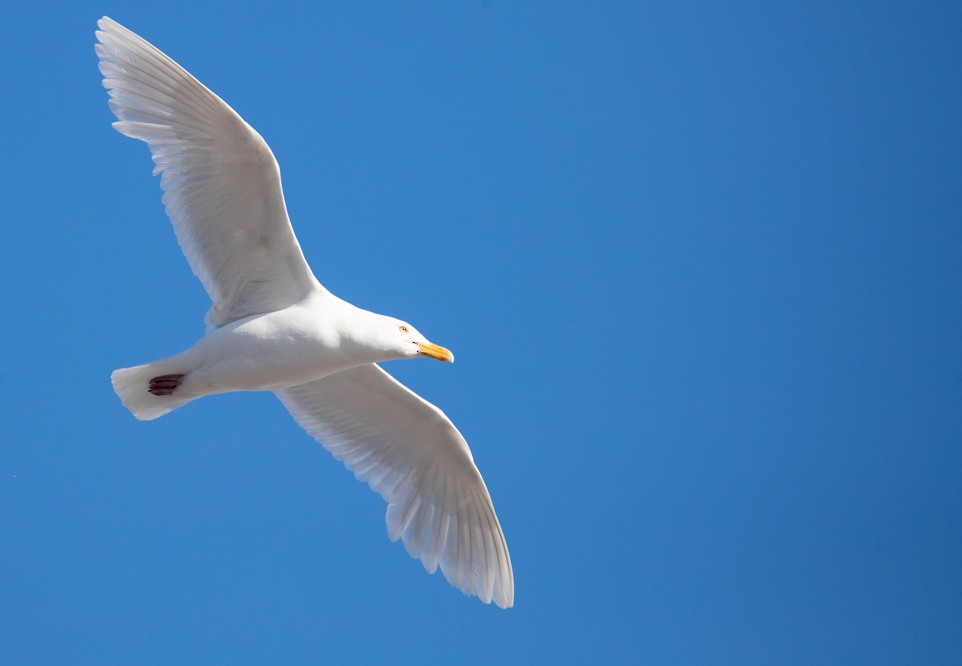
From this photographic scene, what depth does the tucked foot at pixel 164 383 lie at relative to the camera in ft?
29.9

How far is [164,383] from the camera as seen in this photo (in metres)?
9.11

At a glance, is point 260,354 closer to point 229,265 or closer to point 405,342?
point 229,265

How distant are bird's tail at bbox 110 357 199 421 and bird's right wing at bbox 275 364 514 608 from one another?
1.30 m

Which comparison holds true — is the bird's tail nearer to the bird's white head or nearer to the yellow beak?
the bird's white head

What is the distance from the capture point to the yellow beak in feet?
30.0

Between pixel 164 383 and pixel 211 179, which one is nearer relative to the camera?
pixel 211 179

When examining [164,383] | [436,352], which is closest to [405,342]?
[436,352]

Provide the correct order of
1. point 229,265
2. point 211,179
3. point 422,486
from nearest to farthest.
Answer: point 211,179
point 229,265
point 422,486

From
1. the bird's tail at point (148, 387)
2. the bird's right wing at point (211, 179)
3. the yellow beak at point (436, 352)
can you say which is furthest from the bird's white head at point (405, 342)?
the bird's tail at point (148, 387)

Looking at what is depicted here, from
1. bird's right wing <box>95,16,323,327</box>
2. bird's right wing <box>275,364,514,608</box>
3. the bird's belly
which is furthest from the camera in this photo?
bird's right wing <box>275,364,514,608</box>

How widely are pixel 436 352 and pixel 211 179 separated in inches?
64.4

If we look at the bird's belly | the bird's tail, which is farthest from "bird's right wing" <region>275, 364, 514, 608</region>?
the bird's tail

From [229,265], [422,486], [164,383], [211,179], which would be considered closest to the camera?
[211,179]

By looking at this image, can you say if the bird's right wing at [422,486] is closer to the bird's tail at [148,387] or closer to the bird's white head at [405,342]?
the bird's white head at [405,342]
